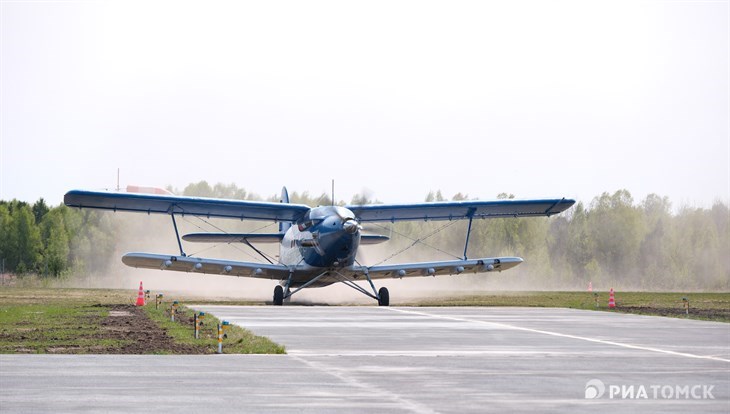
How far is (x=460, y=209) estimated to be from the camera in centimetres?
4438

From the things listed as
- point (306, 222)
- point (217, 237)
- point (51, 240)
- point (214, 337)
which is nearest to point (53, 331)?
point (214, 337)

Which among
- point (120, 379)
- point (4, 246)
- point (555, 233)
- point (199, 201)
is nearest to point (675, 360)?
point (120, 379)

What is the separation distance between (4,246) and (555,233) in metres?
49.6

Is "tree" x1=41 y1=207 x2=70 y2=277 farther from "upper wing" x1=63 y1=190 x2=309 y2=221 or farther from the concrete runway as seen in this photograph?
the concrete runway

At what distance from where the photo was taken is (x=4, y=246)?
106 m

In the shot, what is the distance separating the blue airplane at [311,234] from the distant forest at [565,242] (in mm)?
22922

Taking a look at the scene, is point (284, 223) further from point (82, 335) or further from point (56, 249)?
point (56, 249)

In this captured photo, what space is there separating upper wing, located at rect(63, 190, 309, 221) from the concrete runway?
57.4 feet

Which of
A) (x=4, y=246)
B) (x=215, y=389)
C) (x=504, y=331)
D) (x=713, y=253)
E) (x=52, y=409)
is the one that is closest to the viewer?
(x=52, y=409)

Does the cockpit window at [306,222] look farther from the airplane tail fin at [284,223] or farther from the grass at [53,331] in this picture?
the grass at [53,331]

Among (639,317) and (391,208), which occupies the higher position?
(391,208)

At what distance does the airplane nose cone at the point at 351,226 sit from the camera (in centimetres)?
3962

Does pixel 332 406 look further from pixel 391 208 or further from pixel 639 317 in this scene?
pixel 391 208

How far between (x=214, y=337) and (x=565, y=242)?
245ft
